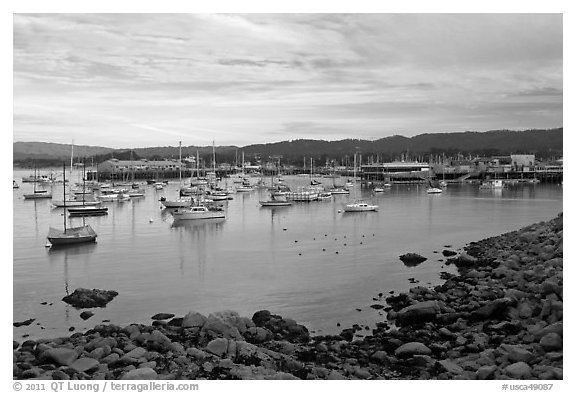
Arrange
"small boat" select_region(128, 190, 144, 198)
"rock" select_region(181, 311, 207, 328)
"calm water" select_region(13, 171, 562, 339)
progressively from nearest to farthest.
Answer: "rock" select_region(181, 311, 207, 328) < "calm water" select_region(13, 171, 562, 339) < "small boat" select_region(128, 190, 144, 198)

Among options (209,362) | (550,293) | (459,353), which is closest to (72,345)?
(209,362)

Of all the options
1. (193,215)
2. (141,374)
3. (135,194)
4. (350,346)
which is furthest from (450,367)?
(135,194)

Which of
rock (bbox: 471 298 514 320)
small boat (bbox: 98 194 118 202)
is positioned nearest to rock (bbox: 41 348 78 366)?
rock (bbox: 471 298 514 320)

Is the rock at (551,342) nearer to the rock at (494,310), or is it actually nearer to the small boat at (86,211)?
the rock at (494,310)

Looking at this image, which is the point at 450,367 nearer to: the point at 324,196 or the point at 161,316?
the point at 161,316

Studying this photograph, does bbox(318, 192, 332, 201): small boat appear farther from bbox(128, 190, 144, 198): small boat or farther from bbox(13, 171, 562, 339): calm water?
bbox(128, 190, 144, 198): small boat

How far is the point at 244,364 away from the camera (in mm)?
3979

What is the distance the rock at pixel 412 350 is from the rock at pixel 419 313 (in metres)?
0.94

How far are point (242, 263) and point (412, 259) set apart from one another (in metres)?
2.92

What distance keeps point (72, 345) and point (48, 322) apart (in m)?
1.56

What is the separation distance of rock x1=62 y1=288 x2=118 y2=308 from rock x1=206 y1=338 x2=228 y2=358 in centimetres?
255

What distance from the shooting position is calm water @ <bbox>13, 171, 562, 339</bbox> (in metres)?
6.23

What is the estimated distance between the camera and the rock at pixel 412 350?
431 cm

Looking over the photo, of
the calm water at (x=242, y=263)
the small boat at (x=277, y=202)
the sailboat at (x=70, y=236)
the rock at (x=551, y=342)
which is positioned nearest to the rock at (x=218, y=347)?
the calm water at (x=242, y=263)
